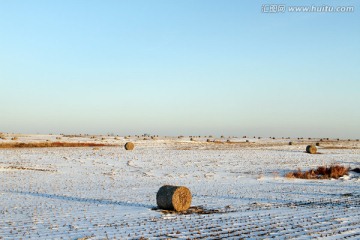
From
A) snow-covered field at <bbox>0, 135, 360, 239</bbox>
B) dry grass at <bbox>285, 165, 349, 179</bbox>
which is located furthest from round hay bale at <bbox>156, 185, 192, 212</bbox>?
dry grass at <bbox>285, 165, 349, 179</bbox>

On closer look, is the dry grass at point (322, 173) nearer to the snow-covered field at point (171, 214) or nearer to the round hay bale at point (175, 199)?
the snow-covered field at point (171, 214)

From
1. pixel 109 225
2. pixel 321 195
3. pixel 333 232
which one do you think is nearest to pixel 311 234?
pixel 333 232

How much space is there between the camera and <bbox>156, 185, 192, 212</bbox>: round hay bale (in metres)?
14.7

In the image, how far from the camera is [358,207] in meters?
15.6

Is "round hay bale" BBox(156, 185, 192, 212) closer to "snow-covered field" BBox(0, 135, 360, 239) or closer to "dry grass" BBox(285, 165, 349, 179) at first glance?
"snow-covered field" BBox(0, 135, 360, 239)

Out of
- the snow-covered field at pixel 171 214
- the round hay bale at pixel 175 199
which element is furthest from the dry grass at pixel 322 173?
the round hay bale at pixel 175 199

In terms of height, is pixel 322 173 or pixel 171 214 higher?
pixel 322 173

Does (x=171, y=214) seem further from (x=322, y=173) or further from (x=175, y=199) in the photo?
(x=322, y=173)

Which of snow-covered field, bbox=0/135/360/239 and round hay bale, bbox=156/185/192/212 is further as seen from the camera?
round hay bale, bbox=156/185/192/212

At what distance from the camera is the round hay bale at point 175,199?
1470 centimetres

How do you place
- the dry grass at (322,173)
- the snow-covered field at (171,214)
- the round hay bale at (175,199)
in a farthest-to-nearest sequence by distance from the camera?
the dry grass at (322,173) → the round hay bale at (175,199) → the snow-covered field at (171,214)

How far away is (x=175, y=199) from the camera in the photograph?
14672 millimetres

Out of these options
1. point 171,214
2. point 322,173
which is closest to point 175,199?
point 171,214

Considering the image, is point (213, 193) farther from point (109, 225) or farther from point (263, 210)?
point (109, 225)
